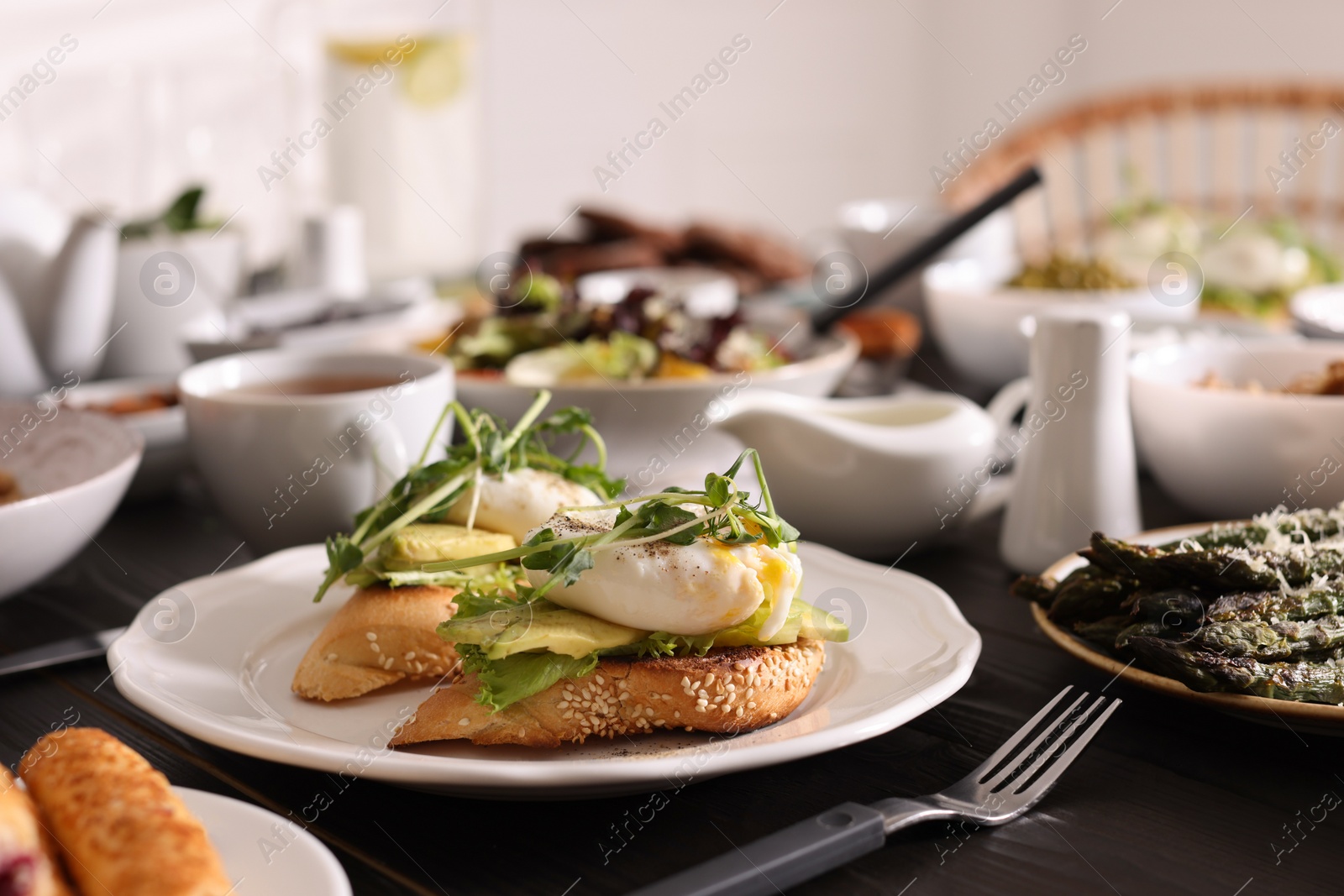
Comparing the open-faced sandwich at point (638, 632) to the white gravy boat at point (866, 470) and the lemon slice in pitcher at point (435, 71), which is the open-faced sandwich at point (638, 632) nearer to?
the white gravy boat at point (866, 470)

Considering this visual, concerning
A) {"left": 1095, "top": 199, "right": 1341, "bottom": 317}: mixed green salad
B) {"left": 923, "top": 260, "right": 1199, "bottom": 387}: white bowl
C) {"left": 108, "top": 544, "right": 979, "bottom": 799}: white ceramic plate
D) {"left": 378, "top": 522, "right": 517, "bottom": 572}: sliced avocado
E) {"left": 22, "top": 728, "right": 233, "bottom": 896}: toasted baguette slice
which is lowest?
{"left": 1095, "top": 199, "right": 1341, "bottom": 317}: mixed green salad

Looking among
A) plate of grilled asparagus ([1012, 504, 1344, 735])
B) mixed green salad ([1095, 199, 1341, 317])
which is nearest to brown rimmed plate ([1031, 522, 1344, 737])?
plate of grilled asparagus ([1012, 504, 1344, 735])

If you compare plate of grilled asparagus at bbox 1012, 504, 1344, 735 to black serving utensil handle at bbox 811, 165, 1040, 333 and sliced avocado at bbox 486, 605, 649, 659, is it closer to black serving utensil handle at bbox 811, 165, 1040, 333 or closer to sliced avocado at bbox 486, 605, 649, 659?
sliced avocado at bbox 486, 605, 649, 659

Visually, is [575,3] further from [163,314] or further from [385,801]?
[385,801]

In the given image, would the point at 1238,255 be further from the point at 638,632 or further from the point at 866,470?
the point at 638,632

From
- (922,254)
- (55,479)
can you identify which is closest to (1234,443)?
(922,254)

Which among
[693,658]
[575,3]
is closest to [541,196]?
[575,3]

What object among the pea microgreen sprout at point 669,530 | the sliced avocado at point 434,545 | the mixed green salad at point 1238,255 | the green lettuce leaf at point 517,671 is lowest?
the mixed green salad at point 1238,255

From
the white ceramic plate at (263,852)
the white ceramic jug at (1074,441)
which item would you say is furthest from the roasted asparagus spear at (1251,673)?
the white ceramic plate at (263,852)
